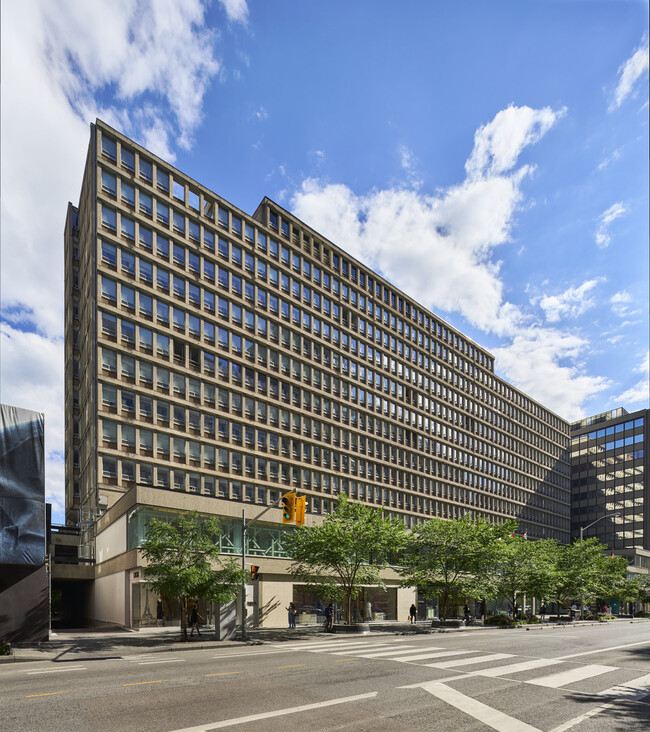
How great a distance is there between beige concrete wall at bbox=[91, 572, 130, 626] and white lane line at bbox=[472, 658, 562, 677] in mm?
26288

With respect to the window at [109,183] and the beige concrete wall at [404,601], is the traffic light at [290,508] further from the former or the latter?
the window at [109,183]

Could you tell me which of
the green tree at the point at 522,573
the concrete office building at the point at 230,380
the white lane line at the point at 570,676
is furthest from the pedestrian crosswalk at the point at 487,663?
the green tree at the point at 522,573

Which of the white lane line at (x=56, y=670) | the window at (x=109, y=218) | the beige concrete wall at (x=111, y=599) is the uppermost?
the window at (x=109, y=218)

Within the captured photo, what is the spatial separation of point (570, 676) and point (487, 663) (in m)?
3.08

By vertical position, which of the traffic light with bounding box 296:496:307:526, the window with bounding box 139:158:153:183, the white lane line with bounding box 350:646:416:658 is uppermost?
the window with bounding box 139:158:153:183

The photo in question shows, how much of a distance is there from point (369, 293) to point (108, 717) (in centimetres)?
7346

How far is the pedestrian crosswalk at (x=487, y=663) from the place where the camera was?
16.5m

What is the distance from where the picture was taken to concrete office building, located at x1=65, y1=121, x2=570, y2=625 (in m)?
50.4

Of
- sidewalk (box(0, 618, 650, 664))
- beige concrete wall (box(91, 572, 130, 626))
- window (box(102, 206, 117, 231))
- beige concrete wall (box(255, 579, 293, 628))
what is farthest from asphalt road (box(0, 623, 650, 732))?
window (box(102, 206, 117, 231))

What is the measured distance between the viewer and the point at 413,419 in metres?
86.1

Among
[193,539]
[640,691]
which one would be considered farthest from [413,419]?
[640,691]

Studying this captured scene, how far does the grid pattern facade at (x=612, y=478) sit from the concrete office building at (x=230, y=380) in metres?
37.9

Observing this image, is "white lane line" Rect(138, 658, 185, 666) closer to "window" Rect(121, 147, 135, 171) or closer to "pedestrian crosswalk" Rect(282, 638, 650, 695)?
"pedestrian crosswalk" Rect(282, 638, 650, 695)

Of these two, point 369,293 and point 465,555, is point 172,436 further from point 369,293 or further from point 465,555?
point 369,293
